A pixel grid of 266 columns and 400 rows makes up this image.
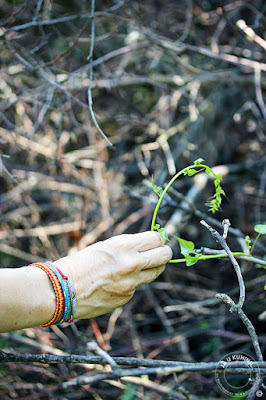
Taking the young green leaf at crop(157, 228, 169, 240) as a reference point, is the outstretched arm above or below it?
below

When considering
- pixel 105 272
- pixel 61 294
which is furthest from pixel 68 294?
pixel 105 272

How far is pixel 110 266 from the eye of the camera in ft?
4.50

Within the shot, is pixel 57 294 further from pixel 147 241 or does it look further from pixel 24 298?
pixel 147 241

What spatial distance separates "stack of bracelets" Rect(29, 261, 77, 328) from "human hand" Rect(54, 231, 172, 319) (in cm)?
2

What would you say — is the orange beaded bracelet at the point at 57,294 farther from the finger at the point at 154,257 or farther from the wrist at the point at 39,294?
the finger at the point at 154,257

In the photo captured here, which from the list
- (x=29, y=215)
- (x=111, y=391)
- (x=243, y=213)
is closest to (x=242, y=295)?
(x=111, y=391)

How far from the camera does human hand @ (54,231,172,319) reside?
1.36 m

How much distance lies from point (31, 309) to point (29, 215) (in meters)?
2.53

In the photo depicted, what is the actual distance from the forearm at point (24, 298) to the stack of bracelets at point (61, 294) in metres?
0.02

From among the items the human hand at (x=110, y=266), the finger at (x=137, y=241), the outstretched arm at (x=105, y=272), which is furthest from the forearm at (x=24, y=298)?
the finger at (x=137, y=241)

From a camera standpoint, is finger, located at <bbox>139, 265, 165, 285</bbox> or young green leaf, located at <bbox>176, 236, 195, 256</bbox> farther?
finger, located at <bbox>139, 265, 165, 285</bbox>

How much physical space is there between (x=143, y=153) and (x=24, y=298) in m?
2.43

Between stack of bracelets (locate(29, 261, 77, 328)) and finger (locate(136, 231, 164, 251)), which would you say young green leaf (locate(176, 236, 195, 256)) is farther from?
stack of bracelets (locate(29, 261, 77, 328))

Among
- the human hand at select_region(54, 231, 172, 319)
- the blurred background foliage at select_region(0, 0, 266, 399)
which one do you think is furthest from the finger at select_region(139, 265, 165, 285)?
the blurred background foliage at select_region(0, 0, 266, 399)
